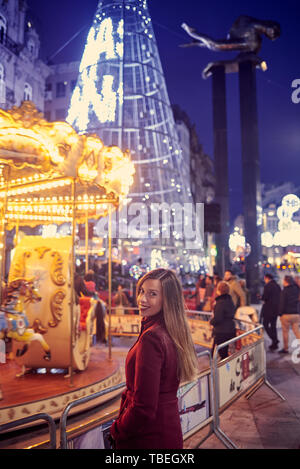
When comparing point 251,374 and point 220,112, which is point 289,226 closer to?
point 220,112

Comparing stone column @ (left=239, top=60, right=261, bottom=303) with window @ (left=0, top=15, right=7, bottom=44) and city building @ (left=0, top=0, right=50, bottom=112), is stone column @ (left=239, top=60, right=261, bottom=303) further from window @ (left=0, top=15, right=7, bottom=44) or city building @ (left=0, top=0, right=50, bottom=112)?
window @ (left=0, top=15, right=7, bottom=44)

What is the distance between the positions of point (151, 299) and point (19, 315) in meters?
4.53

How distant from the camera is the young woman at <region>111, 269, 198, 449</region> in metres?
2.02

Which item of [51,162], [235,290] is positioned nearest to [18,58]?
[235,290]

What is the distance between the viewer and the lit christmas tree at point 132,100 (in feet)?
81.7

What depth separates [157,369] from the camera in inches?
80.1

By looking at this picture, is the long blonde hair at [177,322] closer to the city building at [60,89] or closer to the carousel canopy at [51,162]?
the carousel canopy at [51,162]

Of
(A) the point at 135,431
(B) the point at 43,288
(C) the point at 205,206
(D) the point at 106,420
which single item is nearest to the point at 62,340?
(B) the point at 43,288

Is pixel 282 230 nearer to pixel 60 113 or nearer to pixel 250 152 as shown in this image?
pixel 250 152

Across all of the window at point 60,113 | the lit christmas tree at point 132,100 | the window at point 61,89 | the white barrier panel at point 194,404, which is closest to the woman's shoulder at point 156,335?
the white barrier panel at point 194,404

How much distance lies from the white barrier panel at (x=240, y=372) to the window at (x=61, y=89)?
1895 inches

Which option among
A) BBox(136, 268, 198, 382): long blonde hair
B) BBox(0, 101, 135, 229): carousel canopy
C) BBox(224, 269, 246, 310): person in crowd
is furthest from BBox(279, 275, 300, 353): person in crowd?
BBox(136, 268, 198, 382): long blonde hair

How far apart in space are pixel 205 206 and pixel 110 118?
13436 mm

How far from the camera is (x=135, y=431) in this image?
A: 2.06m
